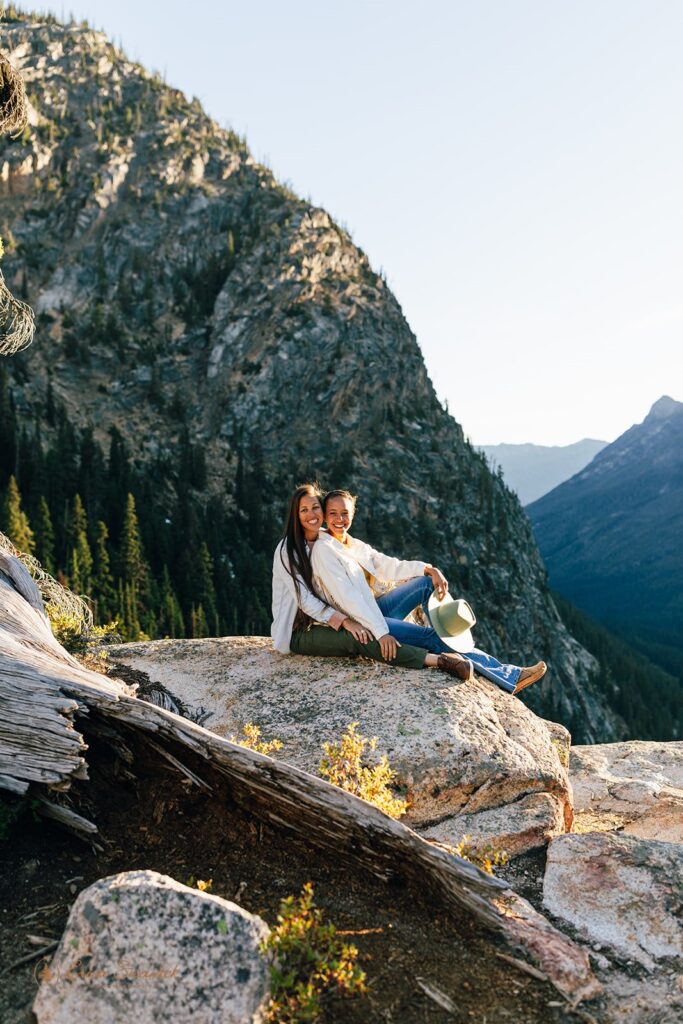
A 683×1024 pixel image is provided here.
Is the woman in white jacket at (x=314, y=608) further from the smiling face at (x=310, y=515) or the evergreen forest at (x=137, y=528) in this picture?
the evergreen forest at (x=137, y=528)

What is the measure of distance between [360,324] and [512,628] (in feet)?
216

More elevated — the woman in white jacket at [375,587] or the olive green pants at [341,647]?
the woman in white jacket at [375,587]

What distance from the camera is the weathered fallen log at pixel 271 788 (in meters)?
5.11

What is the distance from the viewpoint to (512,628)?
14175cm

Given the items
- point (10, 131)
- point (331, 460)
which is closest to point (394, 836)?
point (10, 131)

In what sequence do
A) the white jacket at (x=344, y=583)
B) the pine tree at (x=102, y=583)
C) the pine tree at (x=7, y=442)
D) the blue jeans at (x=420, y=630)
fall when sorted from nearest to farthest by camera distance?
the white jacket at (x=344, y=583) → the blue jeans at (x=420, y=630) → the pine tree at (x=102, y=583) → the pine tree at (x=7, y=442)

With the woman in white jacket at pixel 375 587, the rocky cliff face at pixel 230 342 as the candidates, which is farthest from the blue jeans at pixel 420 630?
the rocky cliff face at pixel 230 342

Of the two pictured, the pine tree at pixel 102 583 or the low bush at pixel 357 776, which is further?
the pine tree at pixel 102 583

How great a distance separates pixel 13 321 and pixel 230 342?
141361mm

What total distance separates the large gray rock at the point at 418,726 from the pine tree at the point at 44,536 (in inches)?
3022

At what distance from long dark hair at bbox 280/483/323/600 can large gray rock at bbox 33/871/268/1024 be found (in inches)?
182

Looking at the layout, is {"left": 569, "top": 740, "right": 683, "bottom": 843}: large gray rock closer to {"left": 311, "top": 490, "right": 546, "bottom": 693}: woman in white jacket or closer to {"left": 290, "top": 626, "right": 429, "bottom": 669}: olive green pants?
{"left": 311, "top": 490, "right": 546, "bottom": 693}: woman in white jacket

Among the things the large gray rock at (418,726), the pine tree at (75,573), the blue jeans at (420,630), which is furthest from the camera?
the pine tree at (75,573)

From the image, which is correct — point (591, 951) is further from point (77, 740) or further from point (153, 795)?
point (77, 740)
